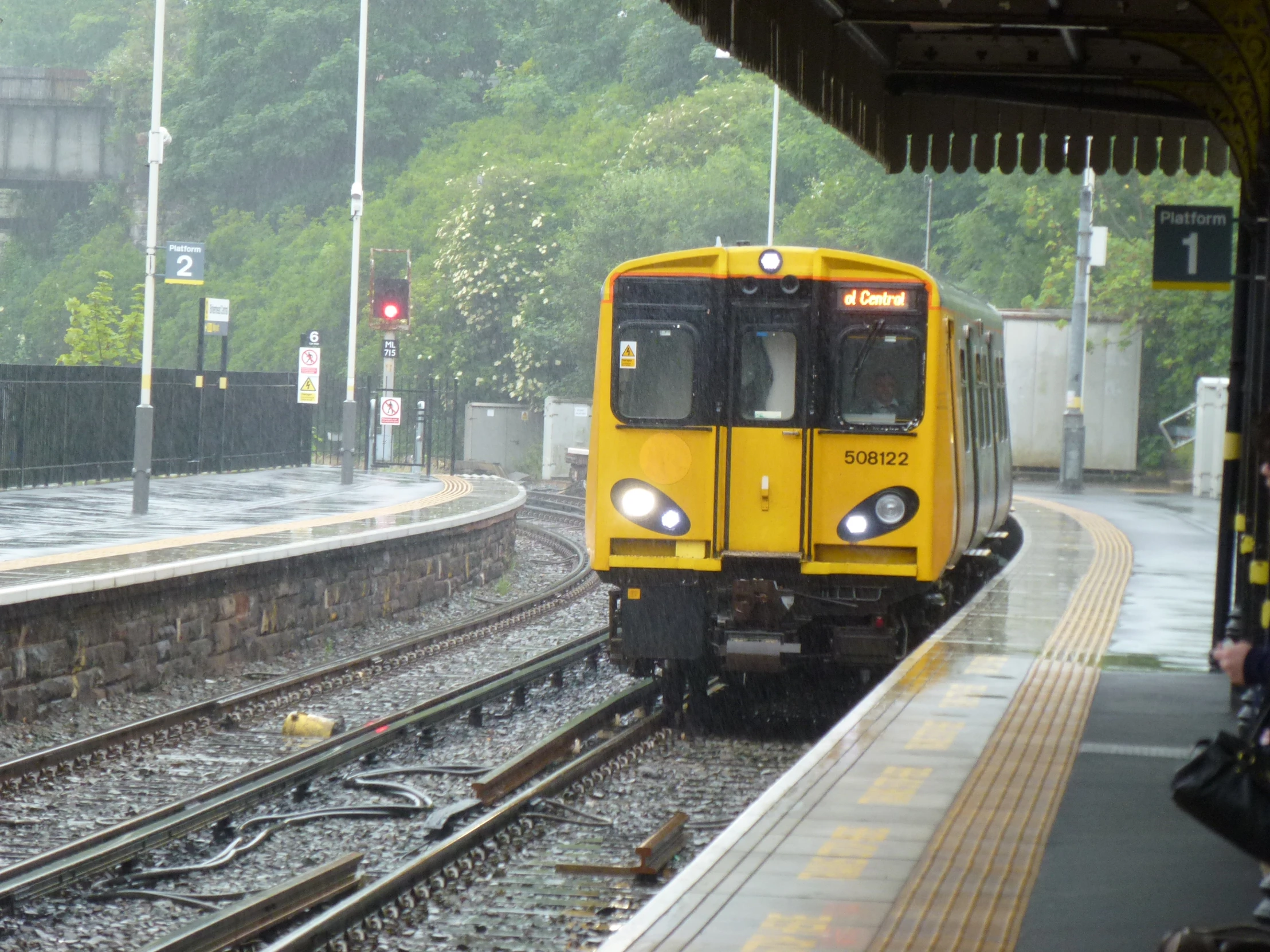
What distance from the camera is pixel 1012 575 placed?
52.6 ft

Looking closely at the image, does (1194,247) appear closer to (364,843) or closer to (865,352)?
(865,352)

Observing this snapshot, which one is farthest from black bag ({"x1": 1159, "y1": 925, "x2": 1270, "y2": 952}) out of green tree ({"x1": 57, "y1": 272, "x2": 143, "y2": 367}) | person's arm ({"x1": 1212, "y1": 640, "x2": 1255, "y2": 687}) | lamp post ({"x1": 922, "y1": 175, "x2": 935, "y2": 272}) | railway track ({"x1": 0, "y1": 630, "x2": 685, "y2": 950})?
lamp post ({"x1": 922, "y1": 175, "x2": 935, "y2": 272})

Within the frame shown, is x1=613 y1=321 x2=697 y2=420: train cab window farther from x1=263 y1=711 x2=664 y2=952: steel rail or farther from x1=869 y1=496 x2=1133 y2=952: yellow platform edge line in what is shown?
x1=869 y1=496 x2=1133 y2=952: yellow platform edge line

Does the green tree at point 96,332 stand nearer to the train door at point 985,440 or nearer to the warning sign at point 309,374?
the warning sign at point 309,374

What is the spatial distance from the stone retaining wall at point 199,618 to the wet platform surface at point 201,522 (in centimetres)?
14

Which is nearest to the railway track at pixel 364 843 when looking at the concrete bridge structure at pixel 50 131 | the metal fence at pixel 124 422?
the metal fence at pixel 124 422

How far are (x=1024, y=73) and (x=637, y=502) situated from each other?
4.03 metres

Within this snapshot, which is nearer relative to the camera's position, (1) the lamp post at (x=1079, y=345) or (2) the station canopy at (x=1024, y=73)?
(2) the station canopy at (x=1024, y=73)

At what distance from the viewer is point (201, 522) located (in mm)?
17766

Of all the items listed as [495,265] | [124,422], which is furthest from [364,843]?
[495,265]

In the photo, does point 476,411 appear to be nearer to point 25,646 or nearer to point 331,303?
point 331,303

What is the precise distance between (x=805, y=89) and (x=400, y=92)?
5883 cm

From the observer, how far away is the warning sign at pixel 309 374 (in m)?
27.0

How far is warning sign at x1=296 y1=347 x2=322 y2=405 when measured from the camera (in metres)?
27.0
